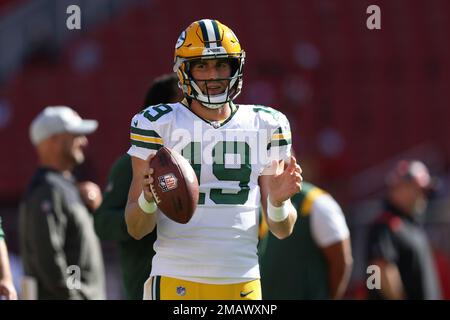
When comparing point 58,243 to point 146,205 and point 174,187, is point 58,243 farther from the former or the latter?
point 174,187

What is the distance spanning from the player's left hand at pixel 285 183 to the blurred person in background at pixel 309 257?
64.1 inches

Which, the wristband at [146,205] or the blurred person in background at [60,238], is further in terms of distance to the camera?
the blurred person in background at [60,238]

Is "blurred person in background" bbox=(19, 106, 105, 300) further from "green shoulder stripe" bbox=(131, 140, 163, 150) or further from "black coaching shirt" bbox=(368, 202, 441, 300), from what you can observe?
"black coaching shirt" bbox=(368, 202, 441, 300)

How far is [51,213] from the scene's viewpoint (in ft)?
17.1

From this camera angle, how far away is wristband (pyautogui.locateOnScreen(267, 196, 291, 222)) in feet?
12.0

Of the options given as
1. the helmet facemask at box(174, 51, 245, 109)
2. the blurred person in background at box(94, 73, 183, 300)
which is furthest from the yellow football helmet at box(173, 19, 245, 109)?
the blurred person in background at box(94, 73, 183, 300)

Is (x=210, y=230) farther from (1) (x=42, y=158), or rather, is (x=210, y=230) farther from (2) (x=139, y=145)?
(1) (x=42, y=158)

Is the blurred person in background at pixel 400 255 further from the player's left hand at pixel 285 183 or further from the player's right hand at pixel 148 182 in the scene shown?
the player's right hand at pixel 148 182

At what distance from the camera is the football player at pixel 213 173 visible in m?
3.55

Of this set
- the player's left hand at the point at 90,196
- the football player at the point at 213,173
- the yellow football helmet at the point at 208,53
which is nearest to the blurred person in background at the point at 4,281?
the football player at the point at 213,173

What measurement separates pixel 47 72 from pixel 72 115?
19.1 feet

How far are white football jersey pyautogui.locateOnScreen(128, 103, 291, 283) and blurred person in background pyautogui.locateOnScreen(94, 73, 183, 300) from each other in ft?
1.91

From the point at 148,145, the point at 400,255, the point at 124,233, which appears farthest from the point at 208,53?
the point at 400,255
